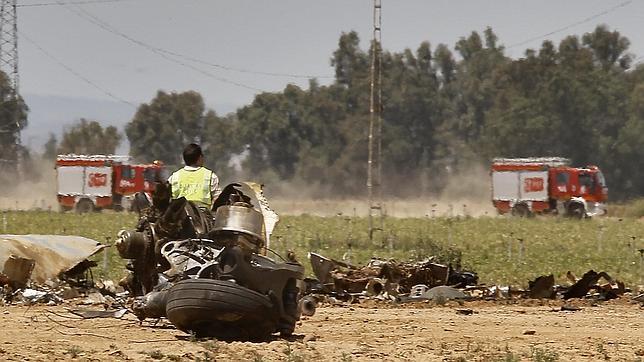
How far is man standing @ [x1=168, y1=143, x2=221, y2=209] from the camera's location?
1483 centimetres

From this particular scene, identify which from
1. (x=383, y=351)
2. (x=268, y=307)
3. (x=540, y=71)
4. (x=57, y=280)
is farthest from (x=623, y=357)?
(x=540, y=71)

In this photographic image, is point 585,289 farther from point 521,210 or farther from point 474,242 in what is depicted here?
point 521,210

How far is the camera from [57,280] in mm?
20984

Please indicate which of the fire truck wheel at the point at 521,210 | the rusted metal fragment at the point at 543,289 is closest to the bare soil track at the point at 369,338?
the rusted metal fragment at the point at 543,289

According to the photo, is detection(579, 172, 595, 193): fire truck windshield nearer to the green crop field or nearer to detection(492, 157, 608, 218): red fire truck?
detection(492, 157, 608, 218): red fire truck

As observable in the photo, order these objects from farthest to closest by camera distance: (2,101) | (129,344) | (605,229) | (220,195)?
1. (2,101)
2. (605,229)
3. (220,195)
4. (129,344)

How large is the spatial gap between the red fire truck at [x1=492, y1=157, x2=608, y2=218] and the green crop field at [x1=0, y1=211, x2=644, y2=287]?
3.22m

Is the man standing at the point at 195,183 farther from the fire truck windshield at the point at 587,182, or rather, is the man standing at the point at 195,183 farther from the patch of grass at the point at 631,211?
the patch of grass at the point at 631,211

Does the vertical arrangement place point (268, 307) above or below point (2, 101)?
below

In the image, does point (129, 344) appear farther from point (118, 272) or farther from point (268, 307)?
point (118, 272)

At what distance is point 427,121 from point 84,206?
47.0 metres

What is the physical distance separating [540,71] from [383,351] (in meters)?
101

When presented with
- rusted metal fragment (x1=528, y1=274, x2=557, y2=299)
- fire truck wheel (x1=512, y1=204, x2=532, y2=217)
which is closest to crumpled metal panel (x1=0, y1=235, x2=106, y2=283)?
rusted metal fragment (x1=528, y1=274, x2=557, y2=299)

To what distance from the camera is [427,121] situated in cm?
11956
